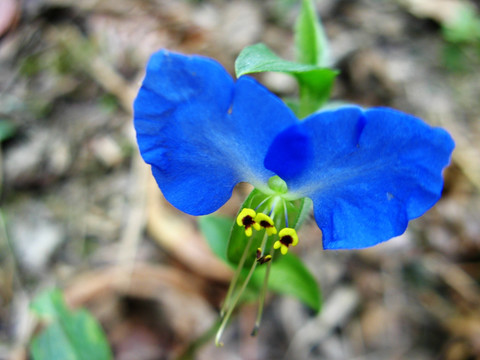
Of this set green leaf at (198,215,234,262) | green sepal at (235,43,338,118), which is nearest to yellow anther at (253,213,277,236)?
green sepal at (235,43,338,118)

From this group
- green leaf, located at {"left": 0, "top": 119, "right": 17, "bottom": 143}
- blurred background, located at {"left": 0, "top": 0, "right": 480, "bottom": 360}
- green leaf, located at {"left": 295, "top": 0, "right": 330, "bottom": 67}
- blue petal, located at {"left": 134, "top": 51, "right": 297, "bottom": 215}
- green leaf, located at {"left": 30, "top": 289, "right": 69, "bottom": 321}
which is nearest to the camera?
blue petal, located at {"left": 134, "top": 51, "right": 297, "bottom": 215}

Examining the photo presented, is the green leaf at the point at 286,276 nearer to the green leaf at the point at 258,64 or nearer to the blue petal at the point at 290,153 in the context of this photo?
the blue petal at the point at 290,153

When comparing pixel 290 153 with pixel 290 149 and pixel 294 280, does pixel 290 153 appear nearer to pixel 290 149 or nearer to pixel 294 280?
pixel 290 149

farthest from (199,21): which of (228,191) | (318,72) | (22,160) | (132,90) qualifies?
(228,191)

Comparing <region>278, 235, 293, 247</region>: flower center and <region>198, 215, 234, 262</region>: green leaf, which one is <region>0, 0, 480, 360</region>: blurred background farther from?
<region>278, 235, 293, 247</region>: flower center

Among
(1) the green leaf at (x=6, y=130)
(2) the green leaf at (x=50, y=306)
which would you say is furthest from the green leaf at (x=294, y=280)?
(1) the green leaf at (x=6, y=130)

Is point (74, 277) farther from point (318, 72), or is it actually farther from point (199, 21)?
point (199, 21)
